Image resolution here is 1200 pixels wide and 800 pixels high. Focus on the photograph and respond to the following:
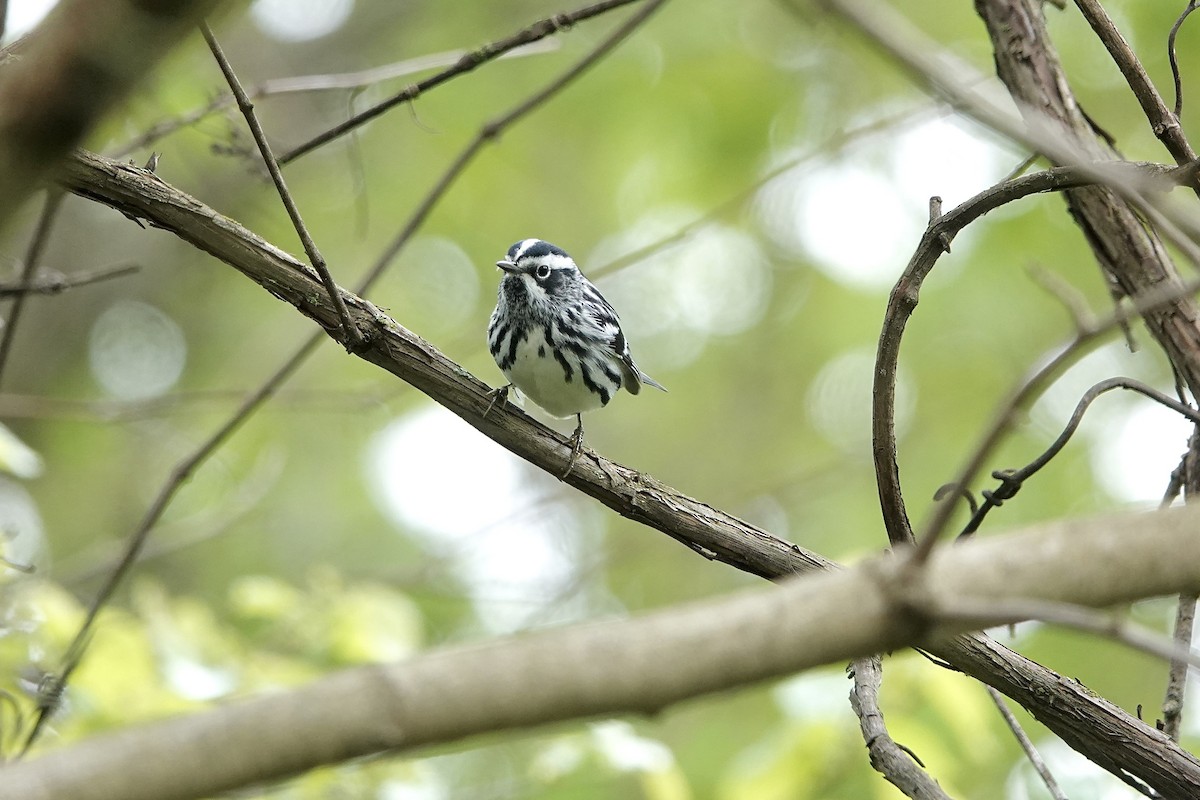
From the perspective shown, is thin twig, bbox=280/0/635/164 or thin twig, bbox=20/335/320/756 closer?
thin twig, bbox=20/335/320/756

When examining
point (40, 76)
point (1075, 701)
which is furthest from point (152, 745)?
point (1075, 701)

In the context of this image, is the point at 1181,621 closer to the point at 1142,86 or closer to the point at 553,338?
the point at 1142,86

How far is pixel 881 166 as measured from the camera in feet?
28.5

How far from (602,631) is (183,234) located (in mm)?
1699

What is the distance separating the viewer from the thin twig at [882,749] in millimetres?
2351

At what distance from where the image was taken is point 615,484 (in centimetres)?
273

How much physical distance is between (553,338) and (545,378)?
0.60ft

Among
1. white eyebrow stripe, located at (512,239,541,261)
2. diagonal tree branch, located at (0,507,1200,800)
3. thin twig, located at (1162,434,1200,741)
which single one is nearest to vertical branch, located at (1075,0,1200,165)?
thin twig, located at (1162,434,1200,741)

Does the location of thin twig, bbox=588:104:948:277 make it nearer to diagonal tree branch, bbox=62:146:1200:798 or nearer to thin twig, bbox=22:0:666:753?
thin twig, bbox=22:0:666:753

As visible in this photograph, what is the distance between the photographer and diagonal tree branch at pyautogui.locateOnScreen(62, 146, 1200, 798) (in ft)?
7.64

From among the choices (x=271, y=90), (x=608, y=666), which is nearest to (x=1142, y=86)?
(x=608, y=666)

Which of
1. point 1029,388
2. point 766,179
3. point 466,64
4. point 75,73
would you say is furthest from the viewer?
point 766,179

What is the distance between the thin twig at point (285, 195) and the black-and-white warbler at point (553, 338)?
6.91ft

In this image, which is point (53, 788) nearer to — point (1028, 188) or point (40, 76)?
point (40, 76)
